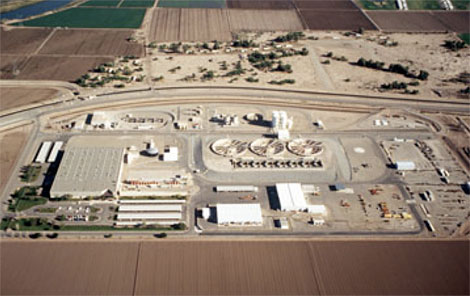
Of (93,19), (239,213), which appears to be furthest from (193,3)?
(239,213)

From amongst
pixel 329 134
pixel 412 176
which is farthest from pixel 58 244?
pixel 412 176

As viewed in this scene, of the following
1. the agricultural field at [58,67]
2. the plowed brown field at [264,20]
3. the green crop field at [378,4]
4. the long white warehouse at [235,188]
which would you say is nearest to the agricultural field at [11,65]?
the agricultural field at [58,67]

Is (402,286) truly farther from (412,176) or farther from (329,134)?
(329,134)

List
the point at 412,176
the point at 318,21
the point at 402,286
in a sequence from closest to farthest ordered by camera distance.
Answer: the point at 402,286
the point at 412,176
the point at 318,21

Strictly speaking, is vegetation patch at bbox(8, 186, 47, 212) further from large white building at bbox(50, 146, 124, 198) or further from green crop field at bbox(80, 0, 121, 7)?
green crop field at bbox(80, 0, 121, 7)

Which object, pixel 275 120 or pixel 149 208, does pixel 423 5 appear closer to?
pixel 275 120

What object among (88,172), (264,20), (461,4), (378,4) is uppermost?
(378,4)

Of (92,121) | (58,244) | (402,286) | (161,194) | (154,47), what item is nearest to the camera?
(402,286)
